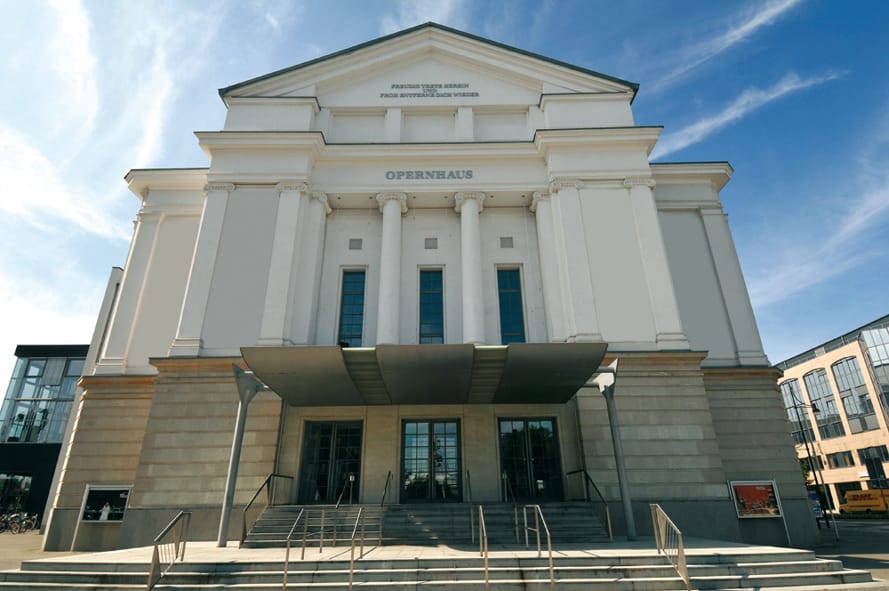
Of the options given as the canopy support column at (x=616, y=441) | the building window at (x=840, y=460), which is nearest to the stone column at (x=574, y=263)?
the canopy support column at (x=616, y=441)

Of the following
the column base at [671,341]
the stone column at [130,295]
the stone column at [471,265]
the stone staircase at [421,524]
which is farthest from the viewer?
the stone column at [130,295]

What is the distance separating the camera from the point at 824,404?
56344mm

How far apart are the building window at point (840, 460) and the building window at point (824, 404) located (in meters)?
1.95

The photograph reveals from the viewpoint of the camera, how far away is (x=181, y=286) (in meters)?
19.6

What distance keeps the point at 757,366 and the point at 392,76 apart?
19056 mm

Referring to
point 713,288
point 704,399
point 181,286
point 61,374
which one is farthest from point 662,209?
point 61,374

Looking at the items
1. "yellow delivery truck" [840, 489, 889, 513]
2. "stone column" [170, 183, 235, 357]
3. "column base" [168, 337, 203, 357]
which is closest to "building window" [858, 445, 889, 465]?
"yellow delivery truck" [840, 489, 889, 513]

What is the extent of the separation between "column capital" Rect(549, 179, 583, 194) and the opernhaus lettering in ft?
10.9

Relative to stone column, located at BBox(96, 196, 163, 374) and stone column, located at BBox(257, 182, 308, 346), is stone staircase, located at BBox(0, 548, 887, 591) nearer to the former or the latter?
stone column, located at BBox(257, 182, 308, 346)

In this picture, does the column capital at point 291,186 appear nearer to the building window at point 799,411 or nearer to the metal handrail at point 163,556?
the metal handrail at point 163,556

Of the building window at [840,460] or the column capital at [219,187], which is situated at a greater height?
the column capital at [219,187]

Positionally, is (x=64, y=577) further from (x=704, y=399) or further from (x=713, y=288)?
(x=713, y=288)

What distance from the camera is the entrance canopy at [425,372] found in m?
12.7

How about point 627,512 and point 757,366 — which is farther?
point 757,366
